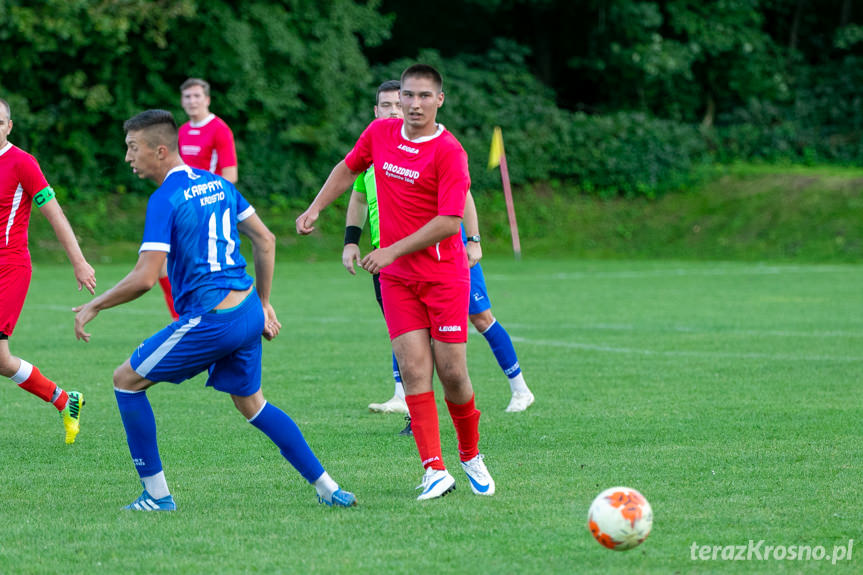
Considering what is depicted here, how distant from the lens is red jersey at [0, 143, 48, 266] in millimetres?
7066

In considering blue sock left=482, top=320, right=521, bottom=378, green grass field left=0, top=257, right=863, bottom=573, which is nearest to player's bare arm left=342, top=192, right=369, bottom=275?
green grass field left=0, top=257, right=863, bottom=573

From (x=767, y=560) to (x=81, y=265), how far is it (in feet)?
14.4

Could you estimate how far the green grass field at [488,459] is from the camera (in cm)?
467

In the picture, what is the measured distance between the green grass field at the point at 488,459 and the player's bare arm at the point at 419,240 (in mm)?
1170

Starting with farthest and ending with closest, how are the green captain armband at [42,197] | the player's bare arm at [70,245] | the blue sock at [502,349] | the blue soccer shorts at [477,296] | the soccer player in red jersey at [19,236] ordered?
the blue sock at [502,349] < the blue soccer shorts at [477,296] < the green captain armband at [42,197] < the soccer player in red jersey at [19,236] < the player's bare arm at [70,245]

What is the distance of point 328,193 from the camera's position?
609cm

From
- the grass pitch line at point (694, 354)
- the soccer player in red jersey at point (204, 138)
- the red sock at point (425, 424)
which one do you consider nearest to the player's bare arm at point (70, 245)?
the red sock at point (425, 424)

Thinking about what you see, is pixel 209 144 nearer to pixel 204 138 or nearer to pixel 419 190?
pixel 204 138

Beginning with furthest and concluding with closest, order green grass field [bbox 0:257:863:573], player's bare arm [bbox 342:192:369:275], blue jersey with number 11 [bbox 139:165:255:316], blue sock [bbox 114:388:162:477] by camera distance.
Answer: player's bare arm [bbox 342:192:369:275] → blue sock [bbox 114:388:162:477] → blue jersey with number 11 [bbox 139:165:255:316] → green grass field [bbox 0:257:863:573]

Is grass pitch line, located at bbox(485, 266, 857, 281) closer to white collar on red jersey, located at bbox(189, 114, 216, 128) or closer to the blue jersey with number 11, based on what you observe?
white collar on red jersey, located at bbox(189, 114, 216, 128)

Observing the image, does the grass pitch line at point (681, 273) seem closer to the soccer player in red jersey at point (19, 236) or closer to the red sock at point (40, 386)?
the red sock at point (40, 386)

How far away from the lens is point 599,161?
109 ft

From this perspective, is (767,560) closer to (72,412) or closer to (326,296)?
(72,412)

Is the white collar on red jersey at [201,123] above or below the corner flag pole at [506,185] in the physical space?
above
